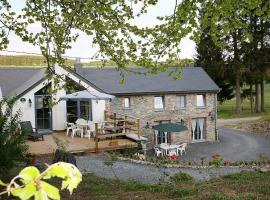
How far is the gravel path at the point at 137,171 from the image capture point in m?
14.4

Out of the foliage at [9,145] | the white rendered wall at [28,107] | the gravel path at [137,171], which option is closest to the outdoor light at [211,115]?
the white rendered wall at [28,107]

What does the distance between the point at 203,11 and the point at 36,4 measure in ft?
14.4

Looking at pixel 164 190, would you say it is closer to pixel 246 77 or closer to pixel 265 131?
pixel 265 131

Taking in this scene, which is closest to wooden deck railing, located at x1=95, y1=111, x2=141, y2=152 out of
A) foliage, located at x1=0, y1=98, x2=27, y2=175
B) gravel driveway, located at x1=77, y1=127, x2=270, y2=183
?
gravel driveway, located at x1=77, y1=127, x2=270, y2=183

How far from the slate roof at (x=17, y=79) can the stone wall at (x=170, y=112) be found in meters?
5.46

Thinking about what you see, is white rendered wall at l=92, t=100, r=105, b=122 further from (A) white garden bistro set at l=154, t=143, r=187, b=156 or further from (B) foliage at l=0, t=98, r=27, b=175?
(B) foliage at l=0, t=98, r=27, b=175

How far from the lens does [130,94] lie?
3108cm

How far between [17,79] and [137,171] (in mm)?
18889

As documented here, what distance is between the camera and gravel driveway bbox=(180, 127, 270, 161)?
27.3 m

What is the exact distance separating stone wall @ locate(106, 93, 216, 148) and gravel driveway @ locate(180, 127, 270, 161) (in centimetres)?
132

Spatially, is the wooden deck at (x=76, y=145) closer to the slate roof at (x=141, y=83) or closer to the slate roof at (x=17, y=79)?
the slate roof at (x=17, y=79)

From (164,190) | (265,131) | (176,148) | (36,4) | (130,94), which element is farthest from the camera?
(265,131)

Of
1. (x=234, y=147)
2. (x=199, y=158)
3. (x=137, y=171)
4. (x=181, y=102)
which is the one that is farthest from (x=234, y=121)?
(x=137, y=171)

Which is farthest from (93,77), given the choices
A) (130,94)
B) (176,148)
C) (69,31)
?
(69,31)
